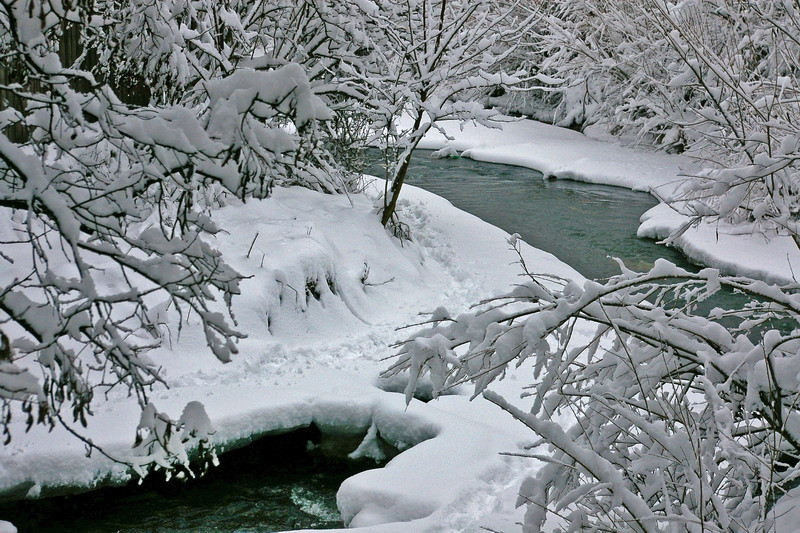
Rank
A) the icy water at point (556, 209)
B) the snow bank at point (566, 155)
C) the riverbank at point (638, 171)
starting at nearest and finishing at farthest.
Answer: the riverbank at point (638, 171), the icy water at point (556, 209), the snow bank at point (566, 155)

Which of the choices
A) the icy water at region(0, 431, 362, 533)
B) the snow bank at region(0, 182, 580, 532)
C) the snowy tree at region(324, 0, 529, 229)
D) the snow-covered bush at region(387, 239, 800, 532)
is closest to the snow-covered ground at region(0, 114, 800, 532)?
the snow bank at region(0, 182, 580, 532)

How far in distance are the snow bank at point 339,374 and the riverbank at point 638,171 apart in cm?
197

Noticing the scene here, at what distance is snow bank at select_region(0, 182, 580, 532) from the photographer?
4926 millimetres

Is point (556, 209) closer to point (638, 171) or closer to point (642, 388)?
point (638, 171)

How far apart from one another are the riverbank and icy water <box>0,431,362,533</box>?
444cm

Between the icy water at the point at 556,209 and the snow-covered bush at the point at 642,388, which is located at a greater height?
the snow-covered bush at the point at 642,388

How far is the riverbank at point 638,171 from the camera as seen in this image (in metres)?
11.4

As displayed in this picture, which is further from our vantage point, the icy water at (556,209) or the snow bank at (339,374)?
the icy water at (556,209)

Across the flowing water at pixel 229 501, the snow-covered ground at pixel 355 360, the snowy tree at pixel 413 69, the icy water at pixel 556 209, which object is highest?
the snowy tree at pixel 413 69

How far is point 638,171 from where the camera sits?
1816 centimetres

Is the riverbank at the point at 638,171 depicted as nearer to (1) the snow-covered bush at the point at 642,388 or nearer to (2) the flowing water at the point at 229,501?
(2) the flowing water at the point at 229,501

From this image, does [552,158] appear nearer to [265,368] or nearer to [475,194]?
[475,194]

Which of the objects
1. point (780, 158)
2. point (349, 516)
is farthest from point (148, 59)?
point (780, 158)

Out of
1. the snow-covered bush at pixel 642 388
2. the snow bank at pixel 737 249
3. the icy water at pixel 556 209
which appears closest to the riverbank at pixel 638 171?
the snow bank at pixel 737 249
